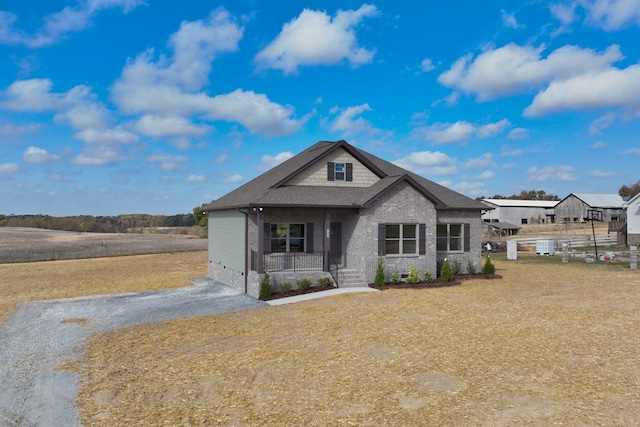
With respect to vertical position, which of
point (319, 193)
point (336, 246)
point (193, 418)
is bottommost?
point (193, 418)

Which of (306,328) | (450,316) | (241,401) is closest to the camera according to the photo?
(241,401)

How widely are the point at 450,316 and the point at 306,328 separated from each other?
4.52m

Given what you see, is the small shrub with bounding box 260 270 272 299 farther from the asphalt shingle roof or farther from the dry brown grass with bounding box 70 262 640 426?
the asphalt shingle roof

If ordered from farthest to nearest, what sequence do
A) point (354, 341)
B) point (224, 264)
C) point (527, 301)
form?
point (224, 264) < point (527, 301) < point (354, 341)

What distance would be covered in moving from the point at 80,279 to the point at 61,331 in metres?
13.0

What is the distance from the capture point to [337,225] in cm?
2047

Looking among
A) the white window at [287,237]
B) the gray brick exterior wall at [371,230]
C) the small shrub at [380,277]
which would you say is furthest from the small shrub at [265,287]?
the small shrub at [380,277]

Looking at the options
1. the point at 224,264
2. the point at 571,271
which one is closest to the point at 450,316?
the point at 224,264

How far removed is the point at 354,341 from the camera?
10641mm

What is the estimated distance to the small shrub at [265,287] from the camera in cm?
1659

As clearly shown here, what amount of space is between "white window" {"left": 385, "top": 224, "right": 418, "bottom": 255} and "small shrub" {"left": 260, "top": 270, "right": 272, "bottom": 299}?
564 cm

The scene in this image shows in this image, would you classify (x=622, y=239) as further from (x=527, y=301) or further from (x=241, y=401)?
(x=241, y=401)

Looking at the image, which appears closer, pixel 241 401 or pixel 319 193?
pixel 241 401

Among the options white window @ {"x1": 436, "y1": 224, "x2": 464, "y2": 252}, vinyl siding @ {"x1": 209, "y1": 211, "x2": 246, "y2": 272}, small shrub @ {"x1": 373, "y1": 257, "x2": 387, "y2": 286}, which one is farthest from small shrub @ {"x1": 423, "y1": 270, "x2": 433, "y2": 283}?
vinyl siding @ {"x1": 209, "y1": 211, "x2": 246, "y2": 272}
